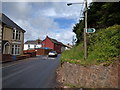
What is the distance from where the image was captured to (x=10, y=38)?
89.8 ft

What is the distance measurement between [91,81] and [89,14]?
1366 centimetres

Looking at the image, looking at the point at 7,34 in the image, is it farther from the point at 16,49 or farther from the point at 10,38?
the point at 16,49

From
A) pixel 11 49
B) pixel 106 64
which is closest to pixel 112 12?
pixel 106 64

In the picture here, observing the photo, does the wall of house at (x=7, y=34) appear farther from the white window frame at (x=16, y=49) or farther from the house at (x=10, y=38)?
the white window frame at (x=16, y=49)

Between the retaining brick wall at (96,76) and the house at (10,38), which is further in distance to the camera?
the house at (10,38)

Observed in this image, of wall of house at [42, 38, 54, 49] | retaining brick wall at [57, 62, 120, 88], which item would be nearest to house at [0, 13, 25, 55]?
retaining brick wall at [57, 62, 120, 88]

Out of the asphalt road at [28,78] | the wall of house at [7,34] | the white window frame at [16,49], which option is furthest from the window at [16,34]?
the asphalt road at [28,78]

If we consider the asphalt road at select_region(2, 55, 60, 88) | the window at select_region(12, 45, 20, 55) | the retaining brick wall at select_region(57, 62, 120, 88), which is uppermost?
the window at select_region(12, 45, 20, 55)

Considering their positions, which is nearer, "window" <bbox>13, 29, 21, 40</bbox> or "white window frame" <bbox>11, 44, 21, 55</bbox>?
"white window frame" <bbox>11, 44, 21, 55</bbox>

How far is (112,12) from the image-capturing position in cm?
1412

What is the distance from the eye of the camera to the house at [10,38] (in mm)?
25483

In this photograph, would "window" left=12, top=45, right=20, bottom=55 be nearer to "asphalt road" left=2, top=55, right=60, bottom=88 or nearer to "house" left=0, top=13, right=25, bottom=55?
"house" left=0, top=13, right=25, bottom=55

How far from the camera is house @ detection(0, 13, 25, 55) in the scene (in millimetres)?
25483

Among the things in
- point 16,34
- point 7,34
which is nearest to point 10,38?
point 7,34
